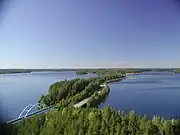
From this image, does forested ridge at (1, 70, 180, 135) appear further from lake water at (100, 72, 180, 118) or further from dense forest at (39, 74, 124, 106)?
lake water at (100, 72, 180, 118)

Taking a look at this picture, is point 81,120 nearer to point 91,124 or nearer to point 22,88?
point 91,124

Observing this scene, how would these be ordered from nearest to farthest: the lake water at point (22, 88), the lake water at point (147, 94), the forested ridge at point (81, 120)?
the lake water at point (22, 88) < the forested ridge at point (81, 120) < the lake water at point (147, 94)

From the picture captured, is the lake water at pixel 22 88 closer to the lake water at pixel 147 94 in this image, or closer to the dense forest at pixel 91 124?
the dense forest at pixel 91 124

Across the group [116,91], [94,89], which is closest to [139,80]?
[116,91]

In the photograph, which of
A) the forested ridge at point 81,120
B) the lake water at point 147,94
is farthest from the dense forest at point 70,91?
the lake water at point 147,94

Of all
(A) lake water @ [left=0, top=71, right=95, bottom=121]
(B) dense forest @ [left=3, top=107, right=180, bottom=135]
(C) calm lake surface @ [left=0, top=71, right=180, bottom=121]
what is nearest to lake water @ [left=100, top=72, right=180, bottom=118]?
(C) calm lake surface @ [left=0, top=71, right=180, bottom=121]

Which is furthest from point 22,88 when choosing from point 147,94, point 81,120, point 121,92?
point 147,94

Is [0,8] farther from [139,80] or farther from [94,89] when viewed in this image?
[139,80]
